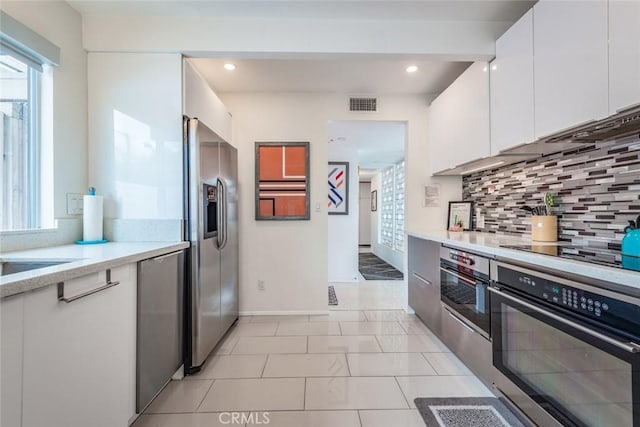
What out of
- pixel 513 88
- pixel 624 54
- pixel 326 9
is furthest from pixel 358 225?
pixel 624 54

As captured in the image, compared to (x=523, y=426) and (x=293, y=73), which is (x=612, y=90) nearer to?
(x=523, y=426)

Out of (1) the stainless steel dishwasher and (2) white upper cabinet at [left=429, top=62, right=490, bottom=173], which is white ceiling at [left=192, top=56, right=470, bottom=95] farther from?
(1) the stainless steel dishwasher

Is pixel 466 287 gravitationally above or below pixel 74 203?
below

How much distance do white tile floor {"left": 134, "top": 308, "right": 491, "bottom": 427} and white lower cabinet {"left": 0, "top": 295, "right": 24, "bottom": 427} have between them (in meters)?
0.90

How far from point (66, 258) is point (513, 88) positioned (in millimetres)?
2763

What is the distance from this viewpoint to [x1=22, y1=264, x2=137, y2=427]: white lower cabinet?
990 millimetres

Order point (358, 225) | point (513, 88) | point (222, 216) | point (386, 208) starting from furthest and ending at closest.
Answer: point (386, 208), point (358, 225), point (222, 216), point (513, 88)

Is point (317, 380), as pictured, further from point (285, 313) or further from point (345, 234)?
point (345, 234)

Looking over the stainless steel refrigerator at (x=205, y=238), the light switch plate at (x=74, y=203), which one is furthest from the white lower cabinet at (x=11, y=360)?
the light switch plate at (x=74, y=203)

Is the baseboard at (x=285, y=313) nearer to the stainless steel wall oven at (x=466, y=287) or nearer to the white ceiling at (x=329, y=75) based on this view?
the stainless steel wall oven at (x=466, y=287)

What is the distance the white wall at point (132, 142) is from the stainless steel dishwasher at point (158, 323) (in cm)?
46

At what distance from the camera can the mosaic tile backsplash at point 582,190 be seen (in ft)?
5.22

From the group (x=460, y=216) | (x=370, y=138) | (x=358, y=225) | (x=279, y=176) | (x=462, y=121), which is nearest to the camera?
(x=462, y=121)

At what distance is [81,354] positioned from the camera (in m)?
1.19
